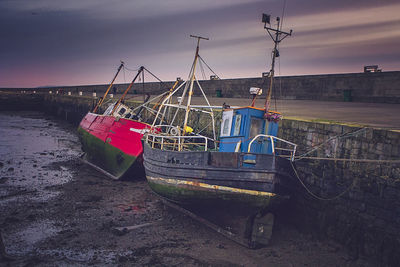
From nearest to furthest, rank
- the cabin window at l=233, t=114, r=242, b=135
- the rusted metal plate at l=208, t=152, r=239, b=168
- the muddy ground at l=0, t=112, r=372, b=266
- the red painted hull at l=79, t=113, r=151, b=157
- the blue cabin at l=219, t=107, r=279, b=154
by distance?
the muddy ground at l=0, t=112, r=372, b=266 → the rusted metal plate at l=208, t=152, r=239, b=168 → the blue cabin at l=219, t=107, r=279, b=154 → the cabin window at l=233, t=114, r=242, b=135 → the red painted hull at l=79, t=113, r=151, b=157

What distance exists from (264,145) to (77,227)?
5.29 m

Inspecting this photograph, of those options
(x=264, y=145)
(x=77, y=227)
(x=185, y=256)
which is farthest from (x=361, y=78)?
(x=77, y=227)

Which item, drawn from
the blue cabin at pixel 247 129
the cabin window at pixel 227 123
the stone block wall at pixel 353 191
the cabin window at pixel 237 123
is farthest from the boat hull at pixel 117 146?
the stone block wall at pixel 353 191

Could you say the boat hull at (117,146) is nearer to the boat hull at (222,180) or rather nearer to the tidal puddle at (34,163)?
the tidal puddle at (34,163)

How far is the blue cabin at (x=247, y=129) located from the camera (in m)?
8.12

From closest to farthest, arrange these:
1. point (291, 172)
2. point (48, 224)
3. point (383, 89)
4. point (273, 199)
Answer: point (273, 199), point (291, 172), point (48, 224), point (383, 89)

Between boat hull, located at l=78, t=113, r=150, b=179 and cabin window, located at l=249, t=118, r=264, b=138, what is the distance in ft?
17.1

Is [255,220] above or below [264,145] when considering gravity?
below

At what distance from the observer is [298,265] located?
664 cm

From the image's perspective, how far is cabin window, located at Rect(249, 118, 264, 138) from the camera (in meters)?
8.18

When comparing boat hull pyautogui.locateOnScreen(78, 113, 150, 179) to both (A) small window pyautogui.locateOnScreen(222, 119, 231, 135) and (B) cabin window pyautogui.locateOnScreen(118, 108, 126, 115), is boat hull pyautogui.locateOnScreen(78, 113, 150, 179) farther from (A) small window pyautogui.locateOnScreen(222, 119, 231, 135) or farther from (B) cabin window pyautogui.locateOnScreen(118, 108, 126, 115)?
(A) small window pyautogui.locateOnScreen(222, 119, 231, 135)

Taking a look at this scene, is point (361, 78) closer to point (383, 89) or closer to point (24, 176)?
point (383, 89)

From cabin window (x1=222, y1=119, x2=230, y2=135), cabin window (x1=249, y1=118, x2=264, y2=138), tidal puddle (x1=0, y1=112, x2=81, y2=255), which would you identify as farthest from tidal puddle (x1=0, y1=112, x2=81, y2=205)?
cabin window (x1=249, y1=118, x2=264, y2=138)

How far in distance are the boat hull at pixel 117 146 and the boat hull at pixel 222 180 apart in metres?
3.20
